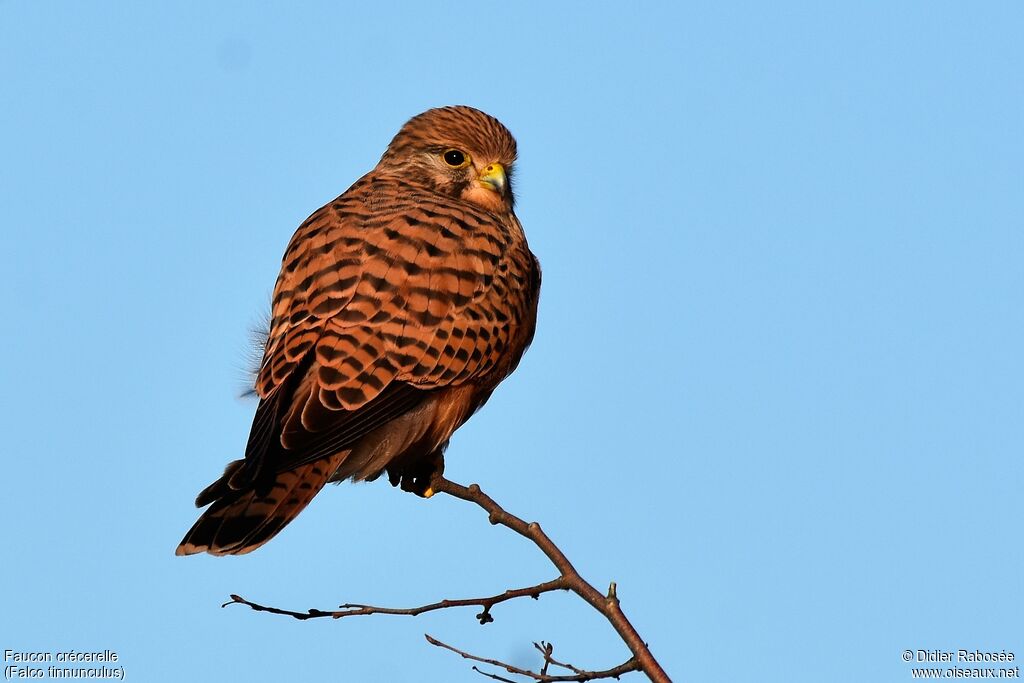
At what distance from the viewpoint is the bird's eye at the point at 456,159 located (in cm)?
634

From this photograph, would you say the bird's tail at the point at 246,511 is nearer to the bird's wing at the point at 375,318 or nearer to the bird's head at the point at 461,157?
the bird's wing at the point at 375,318

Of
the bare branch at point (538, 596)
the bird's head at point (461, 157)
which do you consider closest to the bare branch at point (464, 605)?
the bare branch at point (538, 596)

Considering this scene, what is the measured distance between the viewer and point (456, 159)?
6.35 metres

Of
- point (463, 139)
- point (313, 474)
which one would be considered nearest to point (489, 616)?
point (313, 474)

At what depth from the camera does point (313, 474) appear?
15.7ft

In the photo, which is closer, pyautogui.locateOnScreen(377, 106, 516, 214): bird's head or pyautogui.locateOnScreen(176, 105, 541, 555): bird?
pyautogui.locateOnScreen(176, 105, 541, 555): bird

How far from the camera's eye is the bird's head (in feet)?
20.5

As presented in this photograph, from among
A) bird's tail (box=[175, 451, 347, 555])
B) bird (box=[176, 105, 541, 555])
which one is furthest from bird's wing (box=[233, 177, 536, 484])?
bird's tail (box=[175, 451, 347, 555])

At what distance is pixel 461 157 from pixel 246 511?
231 centimetres

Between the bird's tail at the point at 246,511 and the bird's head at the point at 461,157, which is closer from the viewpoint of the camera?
the bird's tail at the point at 246,511

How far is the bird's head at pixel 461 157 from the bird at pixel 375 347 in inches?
3.6

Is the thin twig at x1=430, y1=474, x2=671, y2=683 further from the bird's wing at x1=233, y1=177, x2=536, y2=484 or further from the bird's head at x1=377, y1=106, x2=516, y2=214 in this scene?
the bird's head at x1=377, y1=106, x2=516, y2=214

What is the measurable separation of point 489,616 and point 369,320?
4.38 feet

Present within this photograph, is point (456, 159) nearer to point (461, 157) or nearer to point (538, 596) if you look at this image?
point (461, 157)
